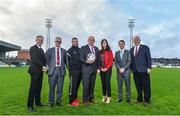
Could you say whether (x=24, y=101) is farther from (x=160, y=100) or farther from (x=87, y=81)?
(x=160, y=100)

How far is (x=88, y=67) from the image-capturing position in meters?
10.5

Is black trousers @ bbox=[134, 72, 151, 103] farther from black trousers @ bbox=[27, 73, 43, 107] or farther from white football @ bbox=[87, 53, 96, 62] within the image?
black trousers @ bbox=[27, 73, 43, 107]

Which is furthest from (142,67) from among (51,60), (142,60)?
(51,60)

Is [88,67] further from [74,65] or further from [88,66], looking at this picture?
[74,65]

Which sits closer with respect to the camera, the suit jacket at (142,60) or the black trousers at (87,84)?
the black trousers at (87,84)

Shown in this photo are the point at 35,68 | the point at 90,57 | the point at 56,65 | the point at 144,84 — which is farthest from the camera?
the point at 144,84

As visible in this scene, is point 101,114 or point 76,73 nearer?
point 101,114

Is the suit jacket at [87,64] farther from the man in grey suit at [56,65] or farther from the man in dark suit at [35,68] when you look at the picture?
the man in dark suit at [35,68]

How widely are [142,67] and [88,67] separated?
64.0 inches

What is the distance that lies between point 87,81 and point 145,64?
5.99ft

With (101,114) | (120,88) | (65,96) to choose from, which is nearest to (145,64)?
(120,88)

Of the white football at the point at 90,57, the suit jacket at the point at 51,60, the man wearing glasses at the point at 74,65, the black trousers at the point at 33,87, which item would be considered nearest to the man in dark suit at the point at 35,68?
the black trousers at the point at 33,87

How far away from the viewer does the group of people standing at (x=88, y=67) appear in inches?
397

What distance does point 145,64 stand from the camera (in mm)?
10656
